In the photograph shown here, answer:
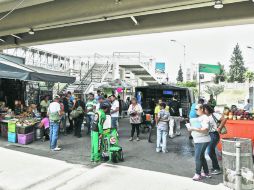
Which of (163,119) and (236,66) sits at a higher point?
(236,66)

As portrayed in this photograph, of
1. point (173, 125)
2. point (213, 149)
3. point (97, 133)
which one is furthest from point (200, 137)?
point (173, 125)

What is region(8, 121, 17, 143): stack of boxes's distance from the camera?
11562 millimetres

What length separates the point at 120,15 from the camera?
9789mm

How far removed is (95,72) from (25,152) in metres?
20.2

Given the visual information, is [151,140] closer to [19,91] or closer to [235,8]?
[235,8]

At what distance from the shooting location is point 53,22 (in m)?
11.1

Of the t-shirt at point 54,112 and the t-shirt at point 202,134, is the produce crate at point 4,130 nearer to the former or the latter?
the t-shirt at point 54,112

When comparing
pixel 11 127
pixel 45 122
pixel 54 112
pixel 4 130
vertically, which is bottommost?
pixel 4 130

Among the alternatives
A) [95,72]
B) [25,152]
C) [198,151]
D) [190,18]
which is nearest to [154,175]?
[198,151]

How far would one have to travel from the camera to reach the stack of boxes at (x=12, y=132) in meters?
11.6

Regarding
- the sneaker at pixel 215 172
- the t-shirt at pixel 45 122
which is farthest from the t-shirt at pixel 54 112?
the sneaker at pixel 215 172

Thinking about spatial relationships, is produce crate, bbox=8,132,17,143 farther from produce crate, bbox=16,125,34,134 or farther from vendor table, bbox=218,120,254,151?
vendor table, bbox=218,120,254,151

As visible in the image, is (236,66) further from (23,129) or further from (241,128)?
(23,129)

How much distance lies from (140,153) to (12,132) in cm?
527
